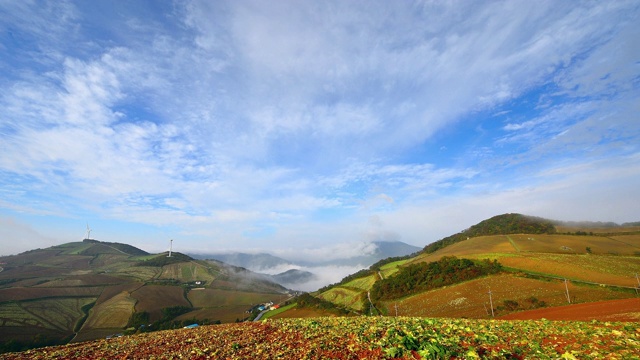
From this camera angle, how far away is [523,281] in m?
61.0

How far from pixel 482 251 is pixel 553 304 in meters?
34.7

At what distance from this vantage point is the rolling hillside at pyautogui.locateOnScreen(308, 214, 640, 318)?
2089 inches

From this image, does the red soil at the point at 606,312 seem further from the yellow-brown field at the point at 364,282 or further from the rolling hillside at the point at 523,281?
the yellow-brown field at the point at 364,282

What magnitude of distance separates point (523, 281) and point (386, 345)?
6829 centimetres

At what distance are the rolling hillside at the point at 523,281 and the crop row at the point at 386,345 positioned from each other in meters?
48.5

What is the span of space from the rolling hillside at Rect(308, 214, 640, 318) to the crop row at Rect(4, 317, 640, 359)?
159 feet

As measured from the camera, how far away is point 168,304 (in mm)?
126000

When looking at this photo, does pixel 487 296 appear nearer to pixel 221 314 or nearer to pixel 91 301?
pixel 221 314

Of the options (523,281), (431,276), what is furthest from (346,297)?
(523,281)

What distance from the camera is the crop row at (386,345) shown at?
926 centimetres

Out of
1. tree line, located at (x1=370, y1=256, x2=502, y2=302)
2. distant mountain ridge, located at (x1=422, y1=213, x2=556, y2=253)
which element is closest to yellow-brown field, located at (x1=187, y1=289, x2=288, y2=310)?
tree line, located at (x1=370, y1=256, x2=502, y2=302)

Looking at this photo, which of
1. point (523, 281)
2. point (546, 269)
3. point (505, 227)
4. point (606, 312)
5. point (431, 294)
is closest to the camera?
point (606, 312)

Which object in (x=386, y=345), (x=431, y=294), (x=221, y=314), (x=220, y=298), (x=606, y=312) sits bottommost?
(x=221, y=314)

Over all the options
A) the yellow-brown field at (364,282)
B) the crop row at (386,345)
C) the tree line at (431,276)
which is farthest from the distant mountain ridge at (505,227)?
the crop row at (386,345)
